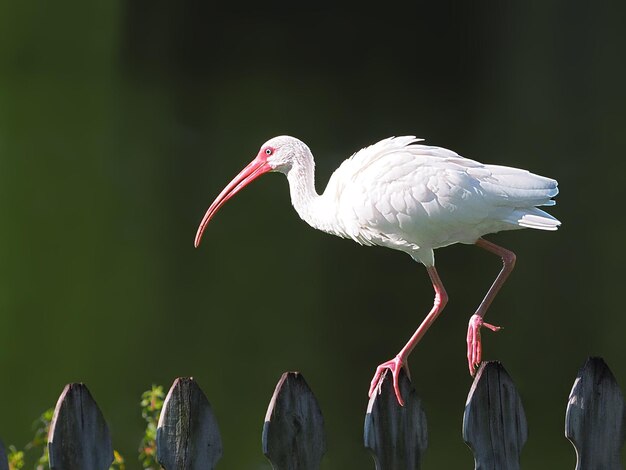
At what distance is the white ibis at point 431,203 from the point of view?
3.17 metres

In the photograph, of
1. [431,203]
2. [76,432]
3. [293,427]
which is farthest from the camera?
[431,203]

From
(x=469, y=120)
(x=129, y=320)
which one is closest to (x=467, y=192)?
(x=469, y=120)

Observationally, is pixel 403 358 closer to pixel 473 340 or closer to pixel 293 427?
pixel 473 340

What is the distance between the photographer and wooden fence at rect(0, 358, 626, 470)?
238 centimetres

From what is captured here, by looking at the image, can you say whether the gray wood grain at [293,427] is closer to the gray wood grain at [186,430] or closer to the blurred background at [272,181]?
the gray wood grain at [186,430]

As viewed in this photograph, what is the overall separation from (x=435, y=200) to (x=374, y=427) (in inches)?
34.7

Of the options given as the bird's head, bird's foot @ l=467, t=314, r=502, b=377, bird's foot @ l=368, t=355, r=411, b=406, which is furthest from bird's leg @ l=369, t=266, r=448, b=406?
the bird's head

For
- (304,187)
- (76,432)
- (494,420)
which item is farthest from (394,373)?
(304,187)

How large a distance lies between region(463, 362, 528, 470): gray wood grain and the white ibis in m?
0.49

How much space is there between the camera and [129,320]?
202 inches

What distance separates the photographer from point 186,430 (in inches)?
96.3

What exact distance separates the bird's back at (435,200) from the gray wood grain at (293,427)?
88cm

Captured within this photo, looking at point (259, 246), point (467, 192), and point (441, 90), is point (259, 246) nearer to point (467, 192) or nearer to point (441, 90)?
point (441, 90)

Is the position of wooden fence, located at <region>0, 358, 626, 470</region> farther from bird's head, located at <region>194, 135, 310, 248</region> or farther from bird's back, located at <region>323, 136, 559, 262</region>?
bird's head, located at <region>194, 135, 310, 248</region>
